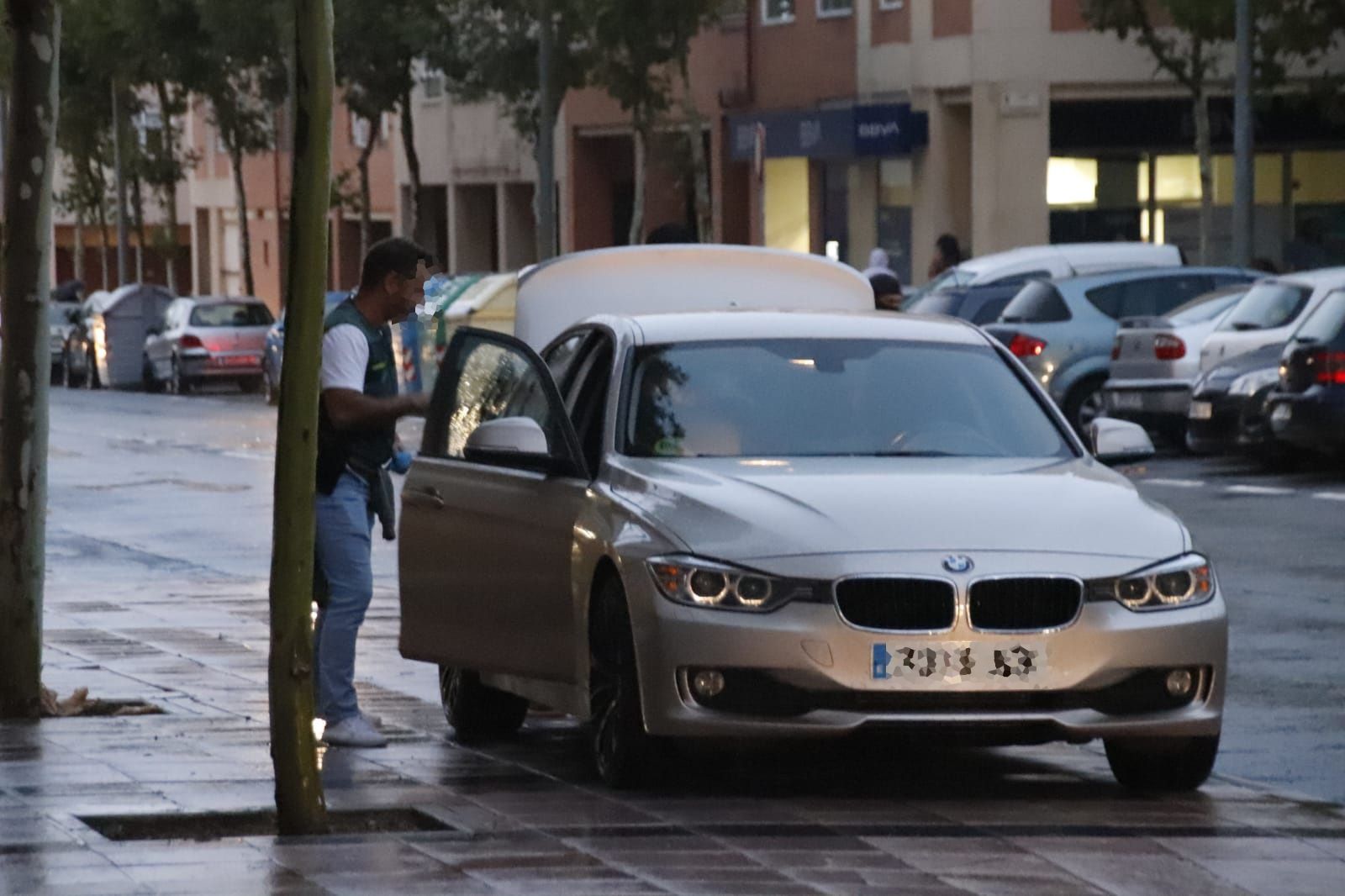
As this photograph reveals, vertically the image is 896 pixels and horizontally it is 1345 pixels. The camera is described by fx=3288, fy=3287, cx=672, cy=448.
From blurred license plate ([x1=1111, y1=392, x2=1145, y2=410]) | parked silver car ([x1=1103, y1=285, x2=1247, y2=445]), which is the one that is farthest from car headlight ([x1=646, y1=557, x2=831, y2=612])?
blurred license plate ([x1=1111, y1=392, x2=1145, y2=410])

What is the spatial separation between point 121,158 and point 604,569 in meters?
62.8

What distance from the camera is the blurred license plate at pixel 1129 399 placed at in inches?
1098

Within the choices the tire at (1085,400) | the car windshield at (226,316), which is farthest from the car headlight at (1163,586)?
the car windshield at (226,316)

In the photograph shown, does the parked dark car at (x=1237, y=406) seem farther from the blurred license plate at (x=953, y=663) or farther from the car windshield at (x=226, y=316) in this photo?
the car windshield at (x=226, y=316)

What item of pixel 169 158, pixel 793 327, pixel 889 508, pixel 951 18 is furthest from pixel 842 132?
pixel 889 508

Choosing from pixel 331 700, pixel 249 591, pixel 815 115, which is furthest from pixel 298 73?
pixel 815 115

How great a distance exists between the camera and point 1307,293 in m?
26.5

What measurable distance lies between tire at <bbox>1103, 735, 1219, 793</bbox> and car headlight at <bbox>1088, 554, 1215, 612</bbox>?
422 mm

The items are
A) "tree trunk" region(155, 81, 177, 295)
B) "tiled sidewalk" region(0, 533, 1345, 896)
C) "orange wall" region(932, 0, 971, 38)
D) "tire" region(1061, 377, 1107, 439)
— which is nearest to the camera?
"tiled sidewalk" region(0, 533, 1345, 896)

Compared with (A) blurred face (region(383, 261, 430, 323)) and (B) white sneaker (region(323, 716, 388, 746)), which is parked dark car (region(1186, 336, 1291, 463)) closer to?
(A) blurred face (region(383, 261, 430, 323))

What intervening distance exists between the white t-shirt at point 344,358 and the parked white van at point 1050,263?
2059cm

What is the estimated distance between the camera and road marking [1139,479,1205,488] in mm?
24188

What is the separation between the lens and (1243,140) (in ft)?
125

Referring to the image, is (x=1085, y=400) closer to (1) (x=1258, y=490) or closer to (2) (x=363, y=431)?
(1) (x=1258, y=490)
